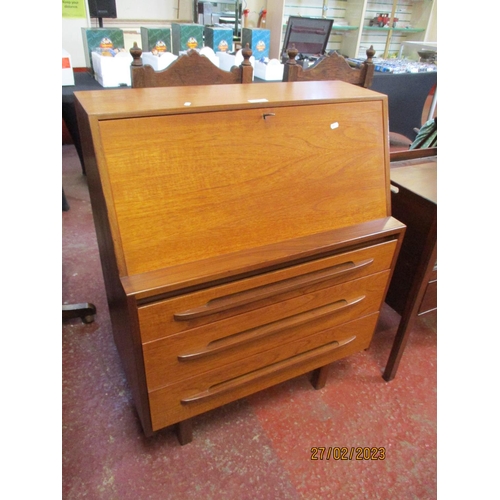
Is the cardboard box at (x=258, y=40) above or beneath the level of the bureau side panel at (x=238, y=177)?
above

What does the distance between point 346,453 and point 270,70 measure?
6.51ft

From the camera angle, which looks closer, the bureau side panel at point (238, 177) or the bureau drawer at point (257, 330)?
the bureau side panel at point (238, 177)

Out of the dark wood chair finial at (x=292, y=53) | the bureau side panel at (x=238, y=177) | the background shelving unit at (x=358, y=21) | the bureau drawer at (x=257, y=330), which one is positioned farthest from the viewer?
the background shelving unit at (x=358, y=21)

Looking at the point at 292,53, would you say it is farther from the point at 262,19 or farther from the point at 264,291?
the point at 262,19

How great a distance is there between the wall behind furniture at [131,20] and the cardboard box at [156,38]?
3.25ft

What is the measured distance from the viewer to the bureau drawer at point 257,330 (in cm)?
92

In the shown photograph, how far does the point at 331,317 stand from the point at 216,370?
15.0 inches

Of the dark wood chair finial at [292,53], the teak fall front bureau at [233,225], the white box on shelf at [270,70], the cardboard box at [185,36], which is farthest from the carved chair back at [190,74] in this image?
the cardboard box at [185,36]

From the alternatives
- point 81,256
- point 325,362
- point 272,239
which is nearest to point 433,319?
point 325,362

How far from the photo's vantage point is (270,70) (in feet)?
7.39

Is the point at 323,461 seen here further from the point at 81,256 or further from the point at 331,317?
the point at 81,256

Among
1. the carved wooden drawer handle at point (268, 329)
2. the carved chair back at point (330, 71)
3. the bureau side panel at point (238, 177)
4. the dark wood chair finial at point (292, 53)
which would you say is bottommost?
the carved wooden drawer handle at point (268, 329)

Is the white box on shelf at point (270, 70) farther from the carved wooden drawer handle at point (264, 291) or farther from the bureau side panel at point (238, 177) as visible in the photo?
the carved wooden drawer handle at point (264, 291)

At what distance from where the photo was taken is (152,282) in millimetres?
808
